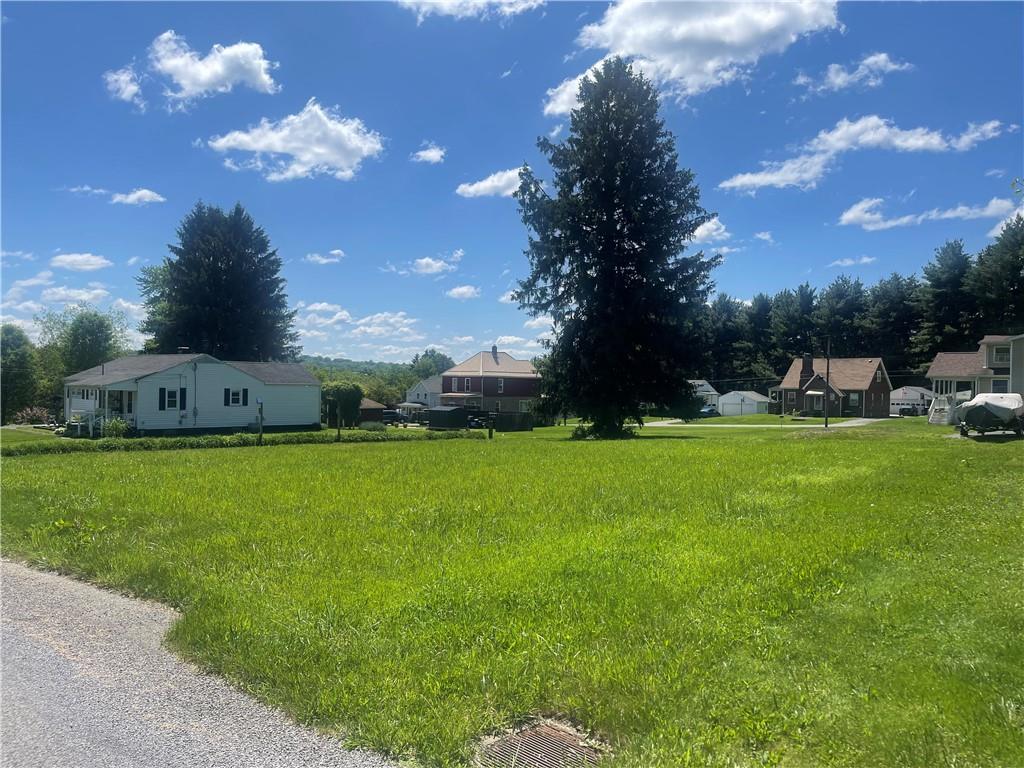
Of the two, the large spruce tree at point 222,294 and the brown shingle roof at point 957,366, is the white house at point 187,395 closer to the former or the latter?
the large spruce tree at point 222,294

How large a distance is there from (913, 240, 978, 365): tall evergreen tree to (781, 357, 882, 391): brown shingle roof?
6.46 m

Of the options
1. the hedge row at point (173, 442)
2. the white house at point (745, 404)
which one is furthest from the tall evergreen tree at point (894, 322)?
the hedge row at point (173, 442)

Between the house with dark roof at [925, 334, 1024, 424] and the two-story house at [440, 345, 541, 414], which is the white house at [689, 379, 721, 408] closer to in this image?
the two-story house at [440, 345, 541, 414]

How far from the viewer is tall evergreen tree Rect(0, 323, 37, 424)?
48125 millimetres

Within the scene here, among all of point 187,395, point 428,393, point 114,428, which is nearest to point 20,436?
point 114,428

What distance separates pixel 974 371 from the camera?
176 ft

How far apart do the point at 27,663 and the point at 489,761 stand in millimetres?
3505

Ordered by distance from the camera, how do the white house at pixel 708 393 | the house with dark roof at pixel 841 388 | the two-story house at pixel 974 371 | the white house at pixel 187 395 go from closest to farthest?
the white house at pixel 187 395, the two-story house at pixel 974 371, the house with dark roof at pixel 841 388, the white house at pixel 708 393

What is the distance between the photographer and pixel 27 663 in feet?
15.2

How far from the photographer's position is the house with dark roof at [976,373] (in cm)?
3003

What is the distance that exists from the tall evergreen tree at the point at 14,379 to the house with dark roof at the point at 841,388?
67.2 metres

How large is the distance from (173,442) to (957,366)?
195 ft

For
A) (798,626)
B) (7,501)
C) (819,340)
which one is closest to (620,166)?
(7,501)

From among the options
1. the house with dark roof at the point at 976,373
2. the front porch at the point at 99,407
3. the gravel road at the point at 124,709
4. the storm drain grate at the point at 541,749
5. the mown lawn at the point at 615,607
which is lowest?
the storm drain grate at the point at 541,749
